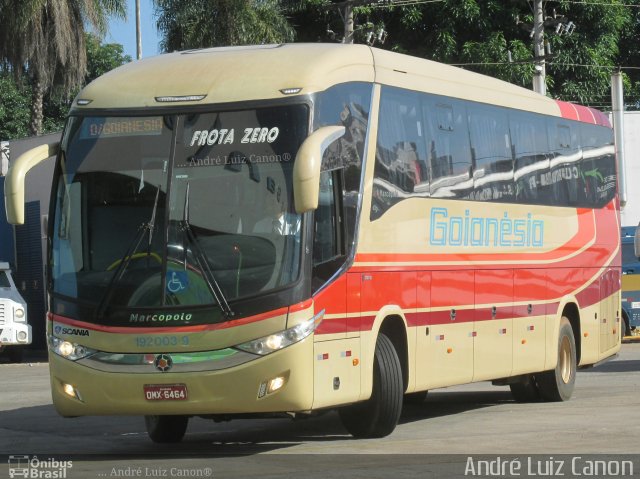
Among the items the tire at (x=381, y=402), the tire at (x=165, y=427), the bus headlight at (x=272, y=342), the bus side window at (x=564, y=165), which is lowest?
the tire at (x=165, y=427)

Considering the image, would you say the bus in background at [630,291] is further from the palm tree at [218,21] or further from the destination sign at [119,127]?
the destination sign at [119,127]

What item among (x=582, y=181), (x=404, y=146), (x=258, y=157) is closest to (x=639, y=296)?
(x=582, y=181)

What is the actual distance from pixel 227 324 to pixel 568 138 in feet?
28.1

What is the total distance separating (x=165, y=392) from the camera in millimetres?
11695

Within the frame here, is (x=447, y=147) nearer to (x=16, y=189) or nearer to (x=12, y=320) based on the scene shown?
(x=16, y=189)

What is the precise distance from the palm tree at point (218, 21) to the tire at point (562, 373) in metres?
23.4

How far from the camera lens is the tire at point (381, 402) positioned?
13.1 m

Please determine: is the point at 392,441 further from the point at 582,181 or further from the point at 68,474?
the point at 582,181

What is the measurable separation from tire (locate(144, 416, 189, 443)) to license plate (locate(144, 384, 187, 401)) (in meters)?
1.91

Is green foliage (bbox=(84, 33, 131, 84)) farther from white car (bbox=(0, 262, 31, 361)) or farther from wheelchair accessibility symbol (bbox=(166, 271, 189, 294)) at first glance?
wheelchair accessibility symbol (bbox=(166, 271, 189, 294))

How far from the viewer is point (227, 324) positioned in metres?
11.6

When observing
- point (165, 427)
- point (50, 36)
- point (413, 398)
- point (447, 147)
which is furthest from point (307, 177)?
point (50, 36)

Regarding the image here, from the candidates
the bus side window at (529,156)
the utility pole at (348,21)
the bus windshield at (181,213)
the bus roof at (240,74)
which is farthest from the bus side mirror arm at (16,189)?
the utility pole at (348,21)

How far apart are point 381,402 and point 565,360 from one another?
5.59 metres
